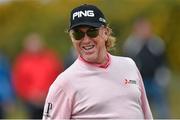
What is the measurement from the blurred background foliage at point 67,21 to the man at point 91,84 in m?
12.6

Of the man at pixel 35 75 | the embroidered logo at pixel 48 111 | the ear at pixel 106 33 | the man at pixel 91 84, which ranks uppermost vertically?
the ear at pixel 106 33

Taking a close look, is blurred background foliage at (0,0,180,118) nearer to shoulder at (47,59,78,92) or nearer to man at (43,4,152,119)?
man at (43,4,152,119)

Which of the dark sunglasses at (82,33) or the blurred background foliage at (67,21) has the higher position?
the dark sunglasses at (82,33)

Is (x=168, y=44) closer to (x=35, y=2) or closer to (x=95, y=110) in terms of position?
(x=35, y=2)

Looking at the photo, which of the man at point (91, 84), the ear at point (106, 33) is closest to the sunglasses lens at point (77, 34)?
the man at point (91, 84)

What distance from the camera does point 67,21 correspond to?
74.5 ft

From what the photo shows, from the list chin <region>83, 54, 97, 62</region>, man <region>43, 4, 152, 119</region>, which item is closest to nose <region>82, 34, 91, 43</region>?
man <region>43, 4, 152, 119</region>

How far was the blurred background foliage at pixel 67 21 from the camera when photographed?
2202 centimetres

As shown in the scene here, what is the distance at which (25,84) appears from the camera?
50.5 ft

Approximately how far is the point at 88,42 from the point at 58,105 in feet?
1.71

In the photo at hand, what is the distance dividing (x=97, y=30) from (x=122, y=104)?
581mm

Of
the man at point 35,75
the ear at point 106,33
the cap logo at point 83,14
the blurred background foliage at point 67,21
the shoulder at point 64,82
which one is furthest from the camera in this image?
the blurred background foliage at point 67,21

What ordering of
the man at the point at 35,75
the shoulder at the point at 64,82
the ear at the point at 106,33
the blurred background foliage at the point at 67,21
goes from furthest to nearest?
the blurred background foliage at the point at 67,21 → the man at the point at 35,75 → the ear at the point at 106,33 → the shoulder at the point at 64,82

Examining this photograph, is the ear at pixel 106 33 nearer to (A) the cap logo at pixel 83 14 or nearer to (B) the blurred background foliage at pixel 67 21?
(A) the cap logo at pixel 83 14
